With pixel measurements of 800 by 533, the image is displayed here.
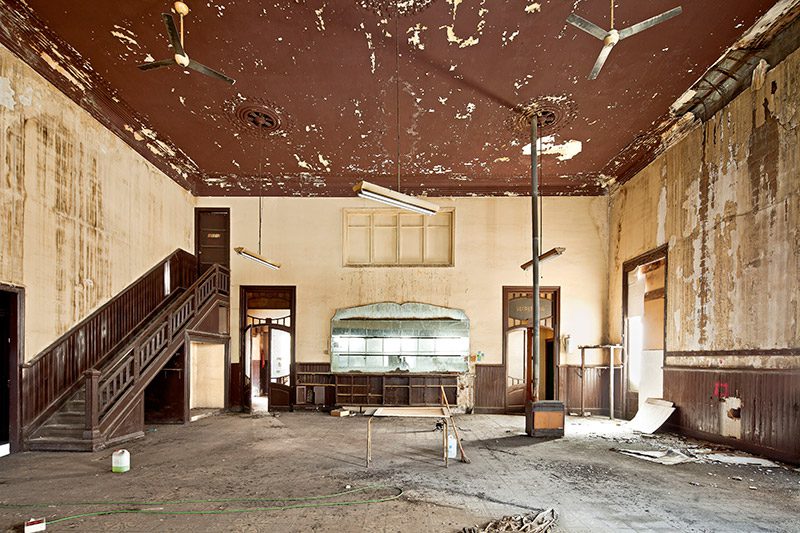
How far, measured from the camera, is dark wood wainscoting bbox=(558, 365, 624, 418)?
1252 cm

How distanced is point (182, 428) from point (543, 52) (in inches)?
398

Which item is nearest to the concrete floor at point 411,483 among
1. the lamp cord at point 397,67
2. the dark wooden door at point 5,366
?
the dark wooden door at point 5,366

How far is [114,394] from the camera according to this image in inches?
320

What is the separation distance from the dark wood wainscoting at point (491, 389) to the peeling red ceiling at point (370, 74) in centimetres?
568

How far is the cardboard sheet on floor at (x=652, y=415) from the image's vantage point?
30.9 feet

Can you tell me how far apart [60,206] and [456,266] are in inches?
366

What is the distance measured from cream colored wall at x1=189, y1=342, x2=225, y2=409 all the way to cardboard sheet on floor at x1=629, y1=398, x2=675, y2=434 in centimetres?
1061

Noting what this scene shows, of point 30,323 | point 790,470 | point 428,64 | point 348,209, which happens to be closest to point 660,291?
point 790,470

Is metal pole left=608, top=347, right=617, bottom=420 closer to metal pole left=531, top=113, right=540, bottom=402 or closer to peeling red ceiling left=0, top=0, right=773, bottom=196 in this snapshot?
metal pole left=531, top=113, right=540, bottom=402

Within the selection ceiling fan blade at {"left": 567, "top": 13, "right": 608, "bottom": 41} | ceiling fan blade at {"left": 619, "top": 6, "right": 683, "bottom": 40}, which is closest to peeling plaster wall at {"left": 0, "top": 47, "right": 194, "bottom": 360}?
ceiling fan blade at {"left": 567, "top": 13, "right": 608, "bottom": 41}

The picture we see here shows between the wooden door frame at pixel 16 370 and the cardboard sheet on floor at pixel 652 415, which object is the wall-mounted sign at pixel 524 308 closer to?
the cardboard sheet on floor at pixel 652 415

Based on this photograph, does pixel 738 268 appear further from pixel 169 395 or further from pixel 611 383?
pixel 169 395

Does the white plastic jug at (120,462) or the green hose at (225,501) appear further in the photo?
the white plastic jug at (120,462)

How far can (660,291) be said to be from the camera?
1058cm
